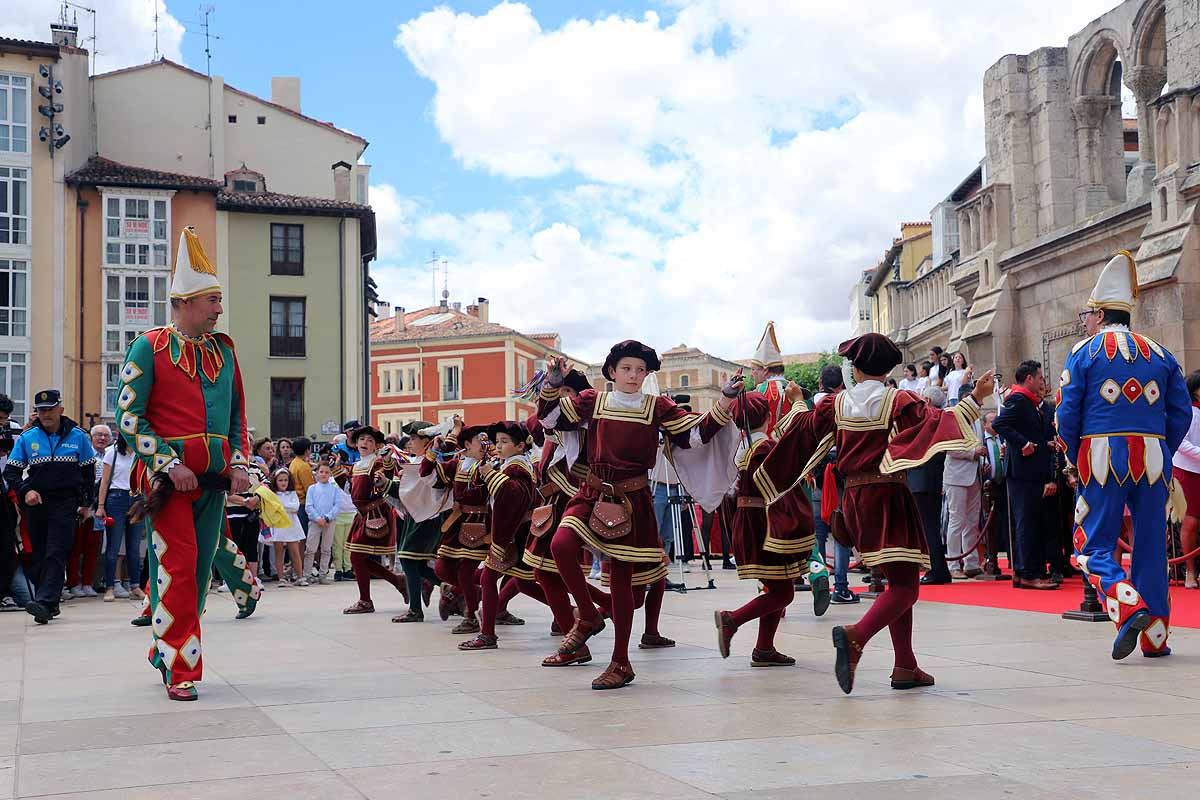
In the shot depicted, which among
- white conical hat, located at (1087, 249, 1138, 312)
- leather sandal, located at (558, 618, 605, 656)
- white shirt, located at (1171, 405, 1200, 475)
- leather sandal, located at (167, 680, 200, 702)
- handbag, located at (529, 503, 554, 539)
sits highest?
white conical hat, located at (1087, 249, 1138, 312)

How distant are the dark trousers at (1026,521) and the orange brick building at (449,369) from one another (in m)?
66.6

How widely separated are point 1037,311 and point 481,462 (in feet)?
38.7

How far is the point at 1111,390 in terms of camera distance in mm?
7754

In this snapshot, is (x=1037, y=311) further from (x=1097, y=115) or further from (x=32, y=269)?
(x=32, y=269)

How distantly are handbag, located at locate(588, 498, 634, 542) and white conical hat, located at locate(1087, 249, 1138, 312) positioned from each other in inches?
130

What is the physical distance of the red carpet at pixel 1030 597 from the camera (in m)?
10.3

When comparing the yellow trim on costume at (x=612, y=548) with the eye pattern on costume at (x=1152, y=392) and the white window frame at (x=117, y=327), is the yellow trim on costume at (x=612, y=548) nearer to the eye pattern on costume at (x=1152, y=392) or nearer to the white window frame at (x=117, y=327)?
the eye pattern on costume at (x=1152, y=392)

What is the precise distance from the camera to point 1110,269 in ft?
26.7

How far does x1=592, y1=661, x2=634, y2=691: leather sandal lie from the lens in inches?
267

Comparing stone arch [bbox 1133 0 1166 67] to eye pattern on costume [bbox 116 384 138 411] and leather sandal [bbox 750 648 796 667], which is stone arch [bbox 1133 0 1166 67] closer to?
leather sandal [bbox 750 648 796 667]

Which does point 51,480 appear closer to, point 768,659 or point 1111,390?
point 768,659

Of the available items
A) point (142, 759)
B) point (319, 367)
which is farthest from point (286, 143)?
point (142, 759)

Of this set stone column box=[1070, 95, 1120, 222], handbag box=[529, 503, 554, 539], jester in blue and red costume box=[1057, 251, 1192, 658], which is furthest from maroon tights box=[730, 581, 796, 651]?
stone column box=[1070, 95, 1120, 222]

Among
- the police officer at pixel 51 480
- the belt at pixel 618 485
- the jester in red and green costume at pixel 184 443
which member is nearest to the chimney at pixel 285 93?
the police officer at pixel 51 480
